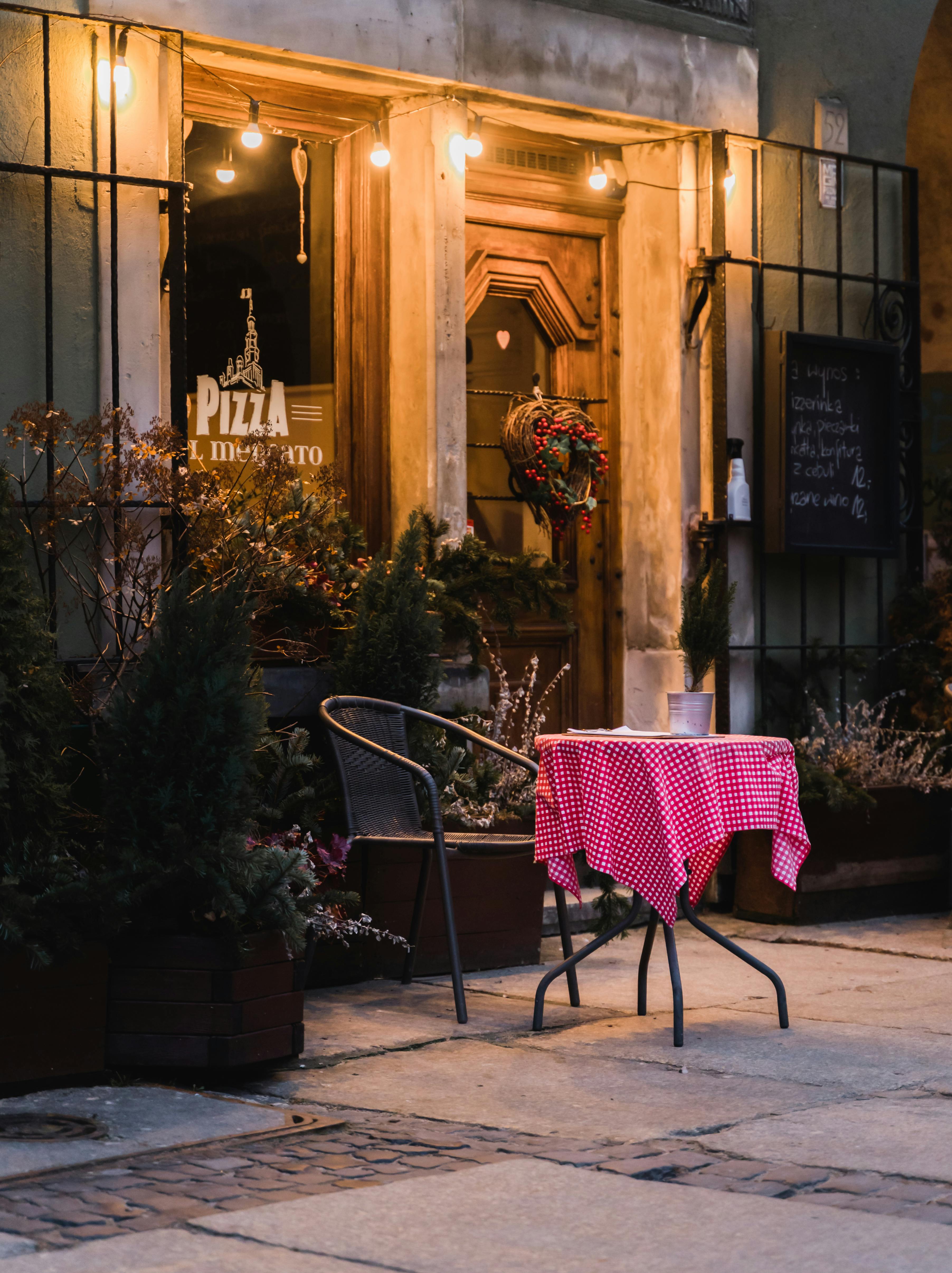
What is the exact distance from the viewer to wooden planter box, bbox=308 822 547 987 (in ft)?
19.1

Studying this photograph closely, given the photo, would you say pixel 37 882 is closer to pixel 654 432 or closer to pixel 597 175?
pixel 654 432

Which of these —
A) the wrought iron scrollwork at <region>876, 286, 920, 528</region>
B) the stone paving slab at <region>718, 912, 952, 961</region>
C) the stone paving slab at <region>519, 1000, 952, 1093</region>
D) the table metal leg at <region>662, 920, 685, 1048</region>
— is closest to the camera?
the stone paving slab at <region>519, 1000, 952, 1093</region>

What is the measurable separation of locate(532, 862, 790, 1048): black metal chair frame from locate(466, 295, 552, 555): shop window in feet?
8.55

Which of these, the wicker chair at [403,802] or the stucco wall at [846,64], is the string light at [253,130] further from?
the stucco wall at [846,64]

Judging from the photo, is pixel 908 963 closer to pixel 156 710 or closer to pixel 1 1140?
pixel 156 710

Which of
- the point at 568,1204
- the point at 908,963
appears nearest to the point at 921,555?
the point at 908,963

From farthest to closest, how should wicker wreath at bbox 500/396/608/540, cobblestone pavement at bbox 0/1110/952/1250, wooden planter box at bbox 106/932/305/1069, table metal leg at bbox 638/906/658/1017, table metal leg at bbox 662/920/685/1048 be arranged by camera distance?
wicker wreath at bbox 500/396/608/540
table metal leg at bbox 638/906/658/1017
table metal leg at bbox 662/920/685/1048
wooden planter box at bbox 106/932/305/1069
cobblestone pavement at bbox 0/1110/952/1250

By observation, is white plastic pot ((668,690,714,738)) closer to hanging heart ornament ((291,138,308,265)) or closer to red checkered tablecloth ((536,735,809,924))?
red checkered tablecloth ((536,735,809,924))

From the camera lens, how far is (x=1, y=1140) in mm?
3746

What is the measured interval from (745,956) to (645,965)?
39 cm

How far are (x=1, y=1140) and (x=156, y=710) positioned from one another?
1158mm

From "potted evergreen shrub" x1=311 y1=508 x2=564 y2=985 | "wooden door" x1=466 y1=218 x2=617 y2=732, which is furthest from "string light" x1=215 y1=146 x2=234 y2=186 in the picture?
"potted evergreen shrub" x1=311 y1=508 x2=564 y2=985

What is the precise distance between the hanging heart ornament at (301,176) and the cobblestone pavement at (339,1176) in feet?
13.9

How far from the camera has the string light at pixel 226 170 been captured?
6883mm
